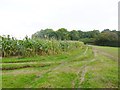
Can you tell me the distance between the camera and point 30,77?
503 inches

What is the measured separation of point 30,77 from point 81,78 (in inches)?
105

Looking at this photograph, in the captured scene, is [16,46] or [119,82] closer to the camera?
[119,82]

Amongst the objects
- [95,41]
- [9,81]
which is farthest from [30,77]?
[95,41]

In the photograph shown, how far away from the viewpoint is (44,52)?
2658 centimetres

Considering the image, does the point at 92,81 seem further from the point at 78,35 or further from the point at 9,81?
the point at 78,35

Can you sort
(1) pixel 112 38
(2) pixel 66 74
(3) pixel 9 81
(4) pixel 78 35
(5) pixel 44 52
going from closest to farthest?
(3) pixel 9 81 → (2) pixel 66 74 → (5) pixel 44 52 → (1) pixel 112 38 → (4) pixel 78 35

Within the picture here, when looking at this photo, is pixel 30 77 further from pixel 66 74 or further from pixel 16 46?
pixel 16 46

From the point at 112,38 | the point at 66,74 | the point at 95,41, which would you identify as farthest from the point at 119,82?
the point at 95,41

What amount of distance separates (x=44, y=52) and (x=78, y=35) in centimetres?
7546

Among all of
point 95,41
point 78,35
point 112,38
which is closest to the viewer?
point 112,38

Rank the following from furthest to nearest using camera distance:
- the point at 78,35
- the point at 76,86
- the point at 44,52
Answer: the point at 78,35 < the point at 44,52 < the point at 76,86

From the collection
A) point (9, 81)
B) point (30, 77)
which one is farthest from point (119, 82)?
point (9, 81)

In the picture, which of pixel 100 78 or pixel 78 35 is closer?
pixel 100 78

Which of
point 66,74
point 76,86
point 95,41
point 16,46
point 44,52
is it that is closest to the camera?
point 76,86
